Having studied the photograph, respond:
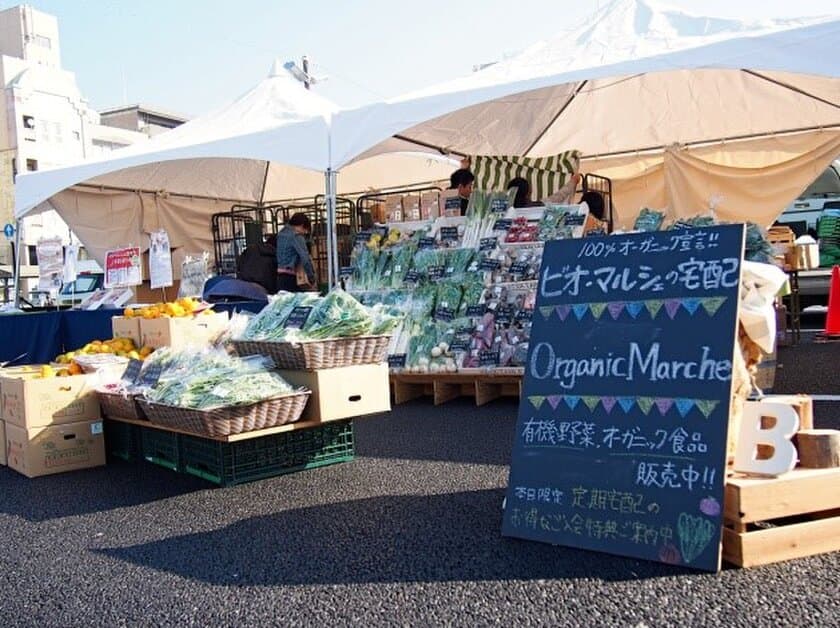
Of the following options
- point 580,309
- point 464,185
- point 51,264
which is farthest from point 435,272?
point 51,264

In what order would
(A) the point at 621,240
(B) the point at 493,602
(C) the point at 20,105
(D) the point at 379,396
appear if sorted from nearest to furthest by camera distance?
(B) the point at 493,602, (A) the point at 621,240, (D) the point at 379,396, (C) the point at 20,105

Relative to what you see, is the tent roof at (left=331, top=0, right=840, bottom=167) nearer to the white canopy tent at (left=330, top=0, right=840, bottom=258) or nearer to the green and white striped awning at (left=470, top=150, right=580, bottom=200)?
the white canopy tent at (left=330, top=0, right=840, bottom=258)

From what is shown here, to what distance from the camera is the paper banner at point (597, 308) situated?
10.8ft

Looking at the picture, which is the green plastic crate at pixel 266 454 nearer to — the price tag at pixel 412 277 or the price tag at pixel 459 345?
the price tag at pixel 459 345

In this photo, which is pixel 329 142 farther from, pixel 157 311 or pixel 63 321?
pixel 63 321

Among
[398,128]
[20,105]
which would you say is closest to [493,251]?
[398,128]

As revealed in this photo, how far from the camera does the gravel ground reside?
8.72ft

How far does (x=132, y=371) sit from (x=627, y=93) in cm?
710

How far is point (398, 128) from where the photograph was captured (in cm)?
682

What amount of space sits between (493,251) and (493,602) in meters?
4.69

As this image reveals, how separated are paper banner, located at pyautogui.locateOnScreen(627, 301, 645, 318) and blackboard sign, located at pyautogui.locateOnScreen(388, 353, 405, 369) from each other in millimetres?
3818

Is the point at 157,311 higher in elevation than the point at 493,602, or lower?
higher

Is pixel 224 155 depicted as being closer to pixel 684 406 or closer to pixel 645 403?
pixel 645 403

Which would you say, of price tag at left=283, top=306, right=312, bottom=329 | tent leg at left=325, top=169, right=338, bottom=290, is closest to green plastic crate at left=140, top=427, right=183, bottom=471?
price tag at left=283, top=306, right=312, bottom=329
